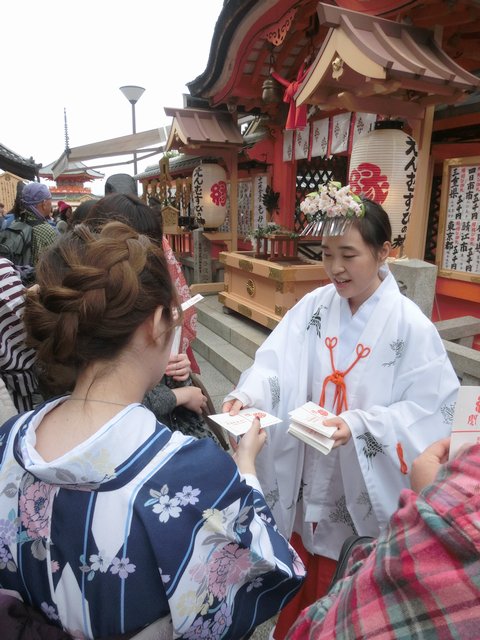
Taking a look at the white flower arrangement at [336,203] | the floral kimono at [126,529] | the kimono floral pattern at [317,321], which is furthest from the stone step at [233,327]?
the floral kimono at [126,529]

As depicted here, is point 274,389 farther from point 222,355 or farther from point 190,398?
point 222,355

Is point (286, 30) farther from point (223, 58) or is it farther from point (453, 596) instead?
point (453, 596)

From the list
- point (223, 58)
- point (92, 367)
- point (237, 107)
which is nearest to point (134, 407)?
point (92, 367)

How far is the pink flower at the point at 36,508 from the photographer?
3.16 ft

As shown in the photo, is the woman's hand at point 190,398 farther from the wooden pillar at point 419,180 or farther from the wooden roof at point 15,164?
the wooden roof at point 15,164

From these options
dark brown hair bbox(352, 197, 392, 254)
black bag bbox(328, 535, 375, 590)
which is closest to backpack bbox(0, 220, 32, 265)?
dark brown hair bbox(352, 197, 392, 254)

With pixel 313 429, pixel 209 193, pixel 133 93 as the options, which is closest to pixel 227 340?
pixel 209 193

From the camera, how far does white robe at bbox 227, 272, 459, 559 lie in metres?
1.92

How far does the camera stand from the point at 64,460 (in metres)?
0.91

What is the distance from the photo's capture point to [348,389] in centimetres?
204

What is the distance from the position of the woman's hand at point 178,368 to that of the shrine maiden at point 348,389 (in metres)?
0.31

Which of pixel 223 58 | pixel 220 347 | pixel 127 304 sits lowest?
pixel 220 347

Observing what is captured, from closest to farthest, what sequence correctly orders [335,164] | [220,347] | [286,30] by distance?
[286,30] → [220,347] → [335,164]

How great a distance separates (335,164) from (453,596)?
997 centimetres
